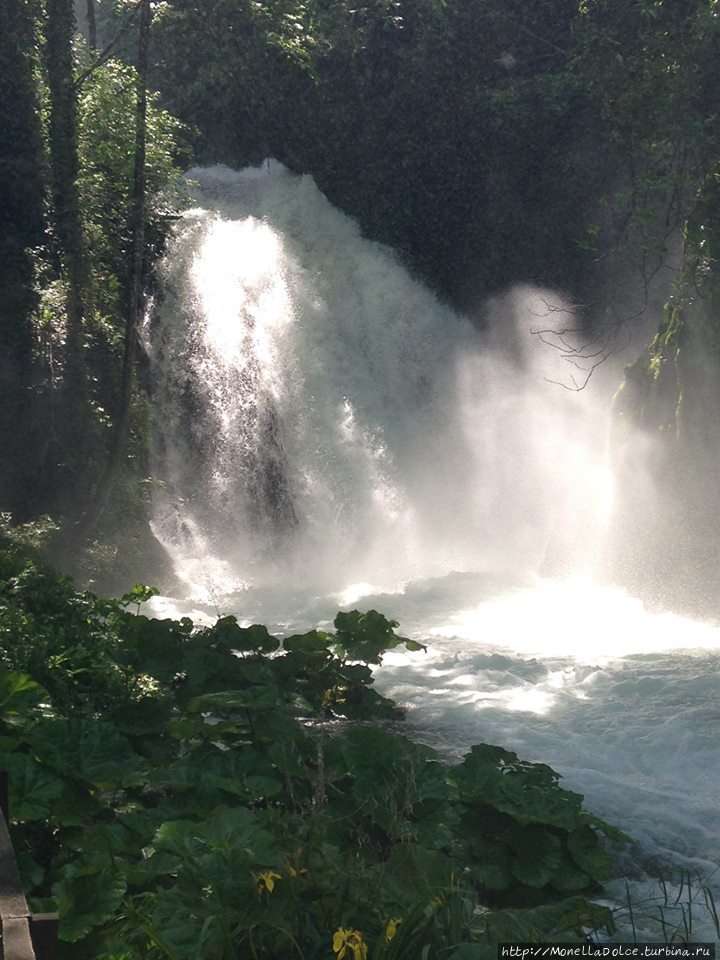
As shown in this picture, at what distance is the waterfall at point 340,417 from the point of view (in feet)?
55.3

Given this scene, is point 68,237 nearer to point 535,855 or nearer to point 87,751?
point 87,751

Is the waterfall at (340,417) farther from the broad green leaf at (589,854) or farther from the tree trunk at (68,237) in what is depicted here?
the broad green leaf at (589,854)

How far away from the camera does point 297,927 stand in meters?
3.64

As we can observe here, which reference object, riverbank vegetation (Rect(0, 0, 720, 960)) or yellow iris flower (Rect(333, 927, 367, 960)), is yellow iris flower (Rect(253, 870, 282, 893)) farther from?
yellow iris flower (Rect(333, 927, 367, 960))

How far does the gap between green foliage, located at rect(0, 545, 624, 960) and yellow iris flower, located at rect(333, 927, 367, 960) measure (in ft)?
0.05

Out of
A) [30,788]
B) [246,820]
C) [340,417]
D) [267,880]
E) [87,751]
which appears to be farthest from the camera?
[340,417]

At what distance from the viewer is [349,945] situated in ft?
11.0

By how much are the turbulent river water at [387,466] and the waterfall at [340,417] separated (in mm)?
35

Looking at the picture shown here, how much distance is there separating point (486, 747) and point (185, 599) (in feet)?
31.8

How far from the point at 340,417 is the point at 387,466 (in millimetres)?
1102

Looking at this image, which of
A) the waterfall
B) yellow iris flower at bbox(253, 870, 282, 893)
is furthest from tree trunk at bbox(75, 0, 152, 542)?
yellow iris flower at bbox(253, 870, 282, 893)

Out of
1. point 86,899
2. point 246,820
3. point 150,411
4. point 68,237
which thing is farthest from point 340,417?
point 86,899

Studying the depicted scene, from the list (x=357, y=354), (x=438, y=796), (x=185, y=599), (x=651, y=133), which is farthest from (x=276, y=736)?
(x=357, y=354)

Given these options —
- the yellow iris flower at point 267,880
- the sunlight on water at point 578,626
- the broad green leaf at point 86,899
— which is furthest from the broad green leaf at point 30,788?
the sunlight on water at point 578,626
